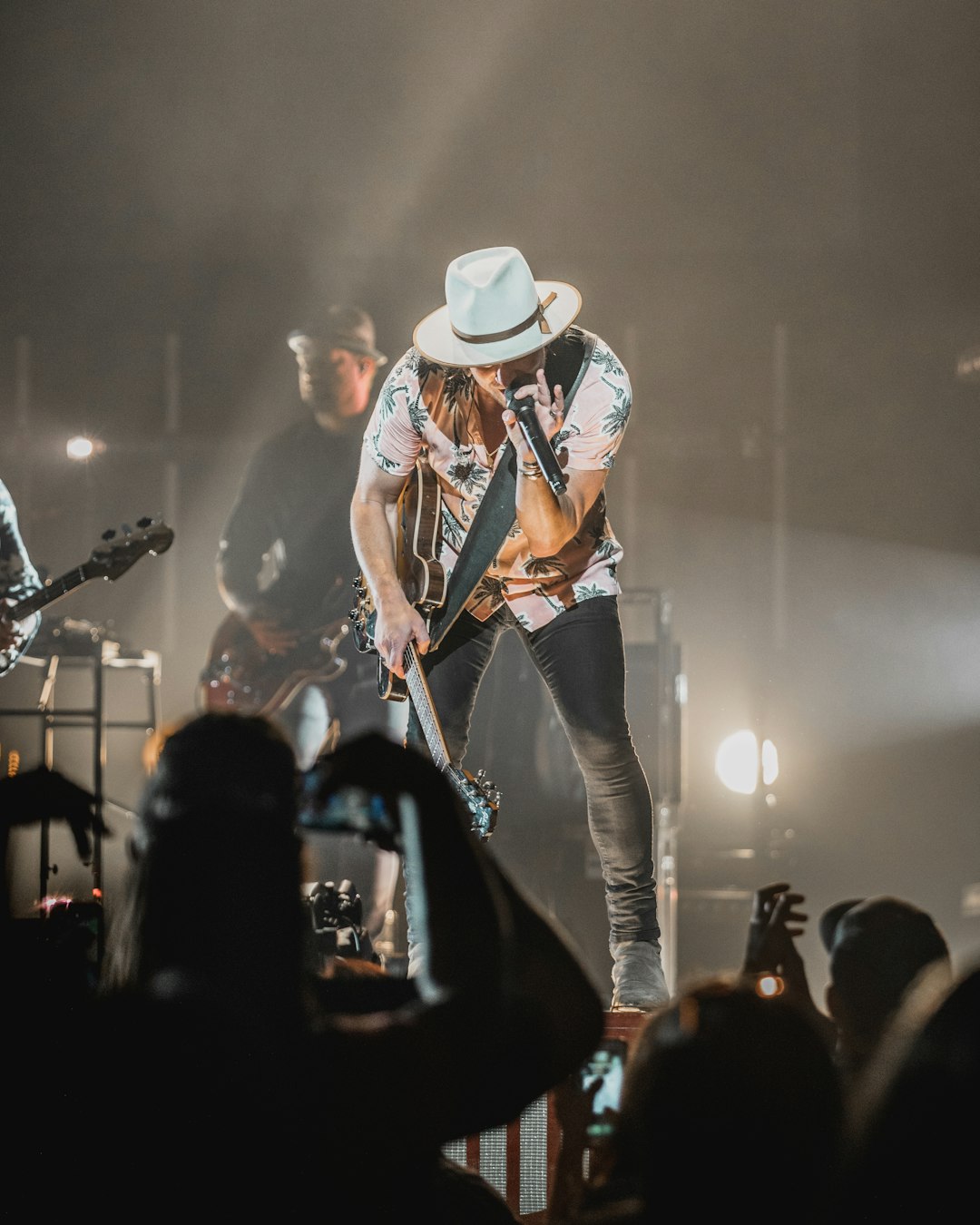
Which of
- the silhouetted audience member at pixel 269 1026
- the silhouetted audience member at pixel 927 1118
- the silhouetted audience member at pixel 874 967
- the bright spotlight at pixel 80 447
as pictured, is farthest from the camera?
the bright spotlight at pixel 80 447

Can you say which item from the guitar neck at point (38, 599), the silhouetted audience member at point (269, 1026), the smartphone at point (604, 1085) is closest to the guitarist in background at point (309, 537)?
the guitar neck at point (38, 599)

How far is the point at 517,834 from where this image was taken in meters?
5.30

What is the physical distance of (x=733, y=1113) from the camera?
92cm

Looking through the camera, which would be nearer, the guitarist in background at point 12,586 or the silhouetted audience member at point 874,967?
the silhouetted audience member at point 874,967

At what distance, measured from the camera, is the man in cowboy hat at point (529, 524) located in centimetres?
309

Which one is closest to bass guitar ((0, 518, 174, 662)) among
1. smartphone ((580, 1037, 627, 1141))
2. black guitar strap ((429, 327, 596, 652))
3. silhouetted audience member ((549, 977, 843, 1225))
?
black guitar strap ((429, 327, 596, 652))

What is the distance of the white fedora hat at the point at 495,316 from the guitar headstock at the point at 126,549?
75.5 inches

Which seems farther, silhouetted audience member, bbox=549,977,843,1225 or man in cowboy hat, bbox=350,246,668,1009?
man in cowboy hat, bbox=350,246,668,1009

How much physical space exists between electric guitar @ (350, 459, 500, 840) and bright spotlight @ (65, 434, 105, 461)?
4746 mm

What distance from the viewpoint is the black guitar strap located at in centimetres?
326

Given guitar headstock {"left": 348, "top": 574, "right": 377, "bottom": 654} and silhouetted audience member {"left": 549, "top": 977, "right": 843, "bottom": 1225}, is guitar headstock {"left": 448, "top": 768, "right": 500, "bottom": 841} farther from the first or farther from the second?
silhouetted audience member {"left": 549, "top": 977, "right": 843, "bottom": 1225}

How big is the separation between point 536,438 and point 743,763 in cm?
411

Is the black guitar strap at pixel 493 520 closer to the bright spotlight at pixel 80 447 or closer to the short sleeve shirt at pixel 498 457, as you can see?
the short sleeve shirt at pixel 498 457

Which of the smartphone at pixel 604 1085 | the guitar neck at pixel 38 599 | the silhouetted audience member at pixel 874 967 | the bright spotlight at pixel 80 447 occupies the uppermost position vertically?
the bright spotlight at pixel 80 447
